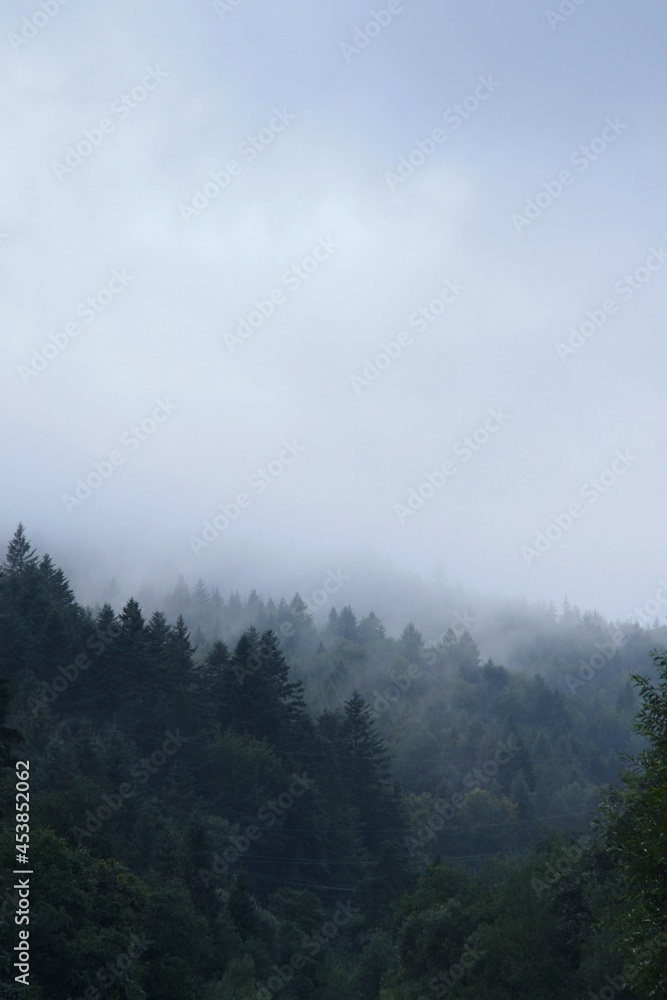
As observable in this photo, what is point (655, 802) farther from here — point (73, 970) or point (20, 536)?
point (20, 536)

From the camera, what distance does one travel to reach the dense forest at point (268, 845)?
32875 mm

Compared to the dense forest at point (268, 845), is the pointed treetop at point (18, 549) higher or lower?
higher

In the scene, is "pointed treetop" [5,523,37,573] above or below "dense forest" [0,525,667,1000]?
above

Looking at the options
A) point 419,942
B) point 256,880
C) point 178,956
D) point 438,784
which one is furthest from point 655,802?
point 438,784

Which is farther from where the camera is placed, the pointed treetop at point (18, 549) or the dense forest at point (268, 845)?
the pointed treetop at point (18, 549)

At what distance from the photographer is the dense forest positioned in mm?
32875

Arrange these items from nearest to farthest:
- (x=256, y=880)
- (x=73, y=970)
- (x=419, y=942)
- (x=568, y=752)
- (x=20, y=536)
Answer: (x=73, y=970), (x=419, y=942), (x=256, y=880), (x=20, y=536), (x=568, y=752)

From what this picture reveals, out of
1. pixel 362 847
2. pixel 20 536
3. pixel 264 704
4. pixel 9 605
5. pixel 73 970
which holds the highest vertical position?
pixel 20 536

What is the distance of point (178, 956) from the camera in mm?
41500

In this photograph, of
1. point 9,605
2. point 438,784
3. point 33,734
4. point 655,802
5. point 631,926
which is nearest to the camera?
point 655,802

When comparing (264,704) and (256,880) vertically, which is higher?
(264,704)

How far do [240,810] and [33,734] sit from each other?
20.5 metres

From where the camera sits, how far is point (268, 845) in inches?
3169

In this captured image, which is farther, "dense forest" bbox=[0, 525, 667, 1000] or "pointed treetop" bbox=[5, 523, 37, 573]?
"pointed treetop" bbox=[5, 523, 37, 573]
